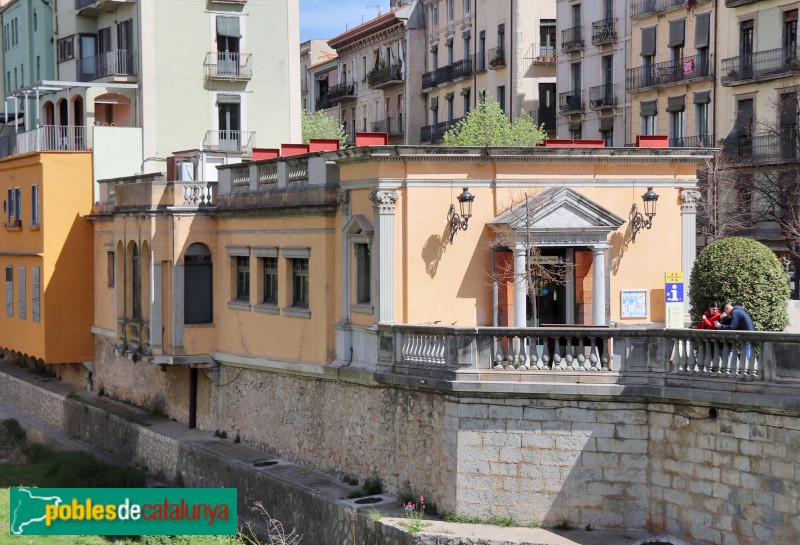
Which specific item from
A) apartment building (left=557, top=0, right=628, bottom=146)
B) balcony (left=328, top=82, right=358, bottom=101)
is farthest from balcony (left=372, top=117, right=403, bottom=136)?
apartment building (left=557, top=0, right=628, bottom=146)

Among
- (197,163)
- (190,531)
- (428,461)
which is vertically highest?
(197,163)

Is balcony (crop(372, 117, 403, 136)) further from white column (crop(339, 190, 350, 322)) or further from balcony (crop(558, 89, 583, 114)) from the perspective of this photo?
white column (crop(339, 190, 350, 322))

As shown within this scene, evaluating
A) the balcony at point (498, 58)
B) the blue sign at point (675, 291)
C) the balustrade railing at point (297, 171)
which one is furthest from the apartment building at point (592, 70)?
the blue sign at point (675, 291)

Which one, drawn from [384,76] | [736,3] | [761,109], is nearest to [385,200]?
[761,109]

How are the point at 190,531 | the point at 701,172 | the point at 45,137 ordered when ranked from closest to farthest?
the point at 190,531 → the point at 45,137 → the point at 701,172

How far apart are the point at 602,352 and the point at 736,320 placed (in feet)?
6.56

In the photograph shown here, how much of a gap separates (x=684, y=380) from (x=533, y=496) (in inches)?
115

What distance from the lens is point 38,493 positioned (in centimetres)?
2420

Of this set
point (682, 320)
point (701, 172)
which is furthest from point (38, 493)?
point (701, 172)

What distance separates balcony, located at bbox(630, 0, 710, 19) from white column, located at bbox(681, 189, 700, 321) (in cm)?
2381

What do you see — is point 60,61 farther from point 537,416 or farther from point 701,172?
point 537,416

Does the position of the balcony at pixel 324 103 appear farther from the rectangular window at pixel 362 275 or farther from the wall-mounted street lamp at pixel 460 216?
the wall-mounted street lamp at pixel 460 216

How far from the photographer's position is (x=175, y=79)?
39.0 m

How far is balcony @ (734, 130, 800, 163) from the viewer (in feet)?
138
